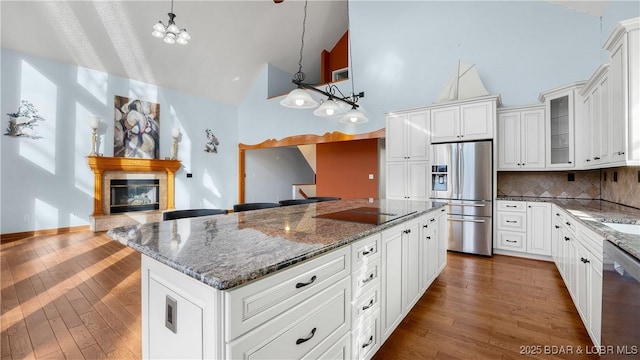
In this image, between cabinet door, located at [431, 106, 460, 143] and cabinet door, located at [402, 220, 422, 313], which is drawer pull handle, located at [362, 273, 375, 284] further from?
cabinet door, located at [431, 106, 460, 143]

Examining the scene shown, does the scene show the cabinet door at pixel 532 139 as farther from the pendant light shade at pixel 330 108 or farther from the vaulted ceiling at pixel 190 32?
the vaulted ceiling at pixel 190 32

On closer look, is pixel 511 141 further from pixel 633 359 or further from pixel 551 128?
pixel 633 359

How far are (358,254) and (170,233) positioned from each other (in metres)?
0.98

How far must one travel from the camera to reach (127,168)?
19.6 ft

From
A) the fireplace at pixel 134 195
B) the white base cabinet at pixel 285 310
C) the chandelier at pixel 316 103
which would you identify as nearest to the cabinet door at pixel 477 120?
the chandelier at pixel 316 103

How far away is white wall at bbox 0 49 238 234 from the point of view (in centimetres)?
476

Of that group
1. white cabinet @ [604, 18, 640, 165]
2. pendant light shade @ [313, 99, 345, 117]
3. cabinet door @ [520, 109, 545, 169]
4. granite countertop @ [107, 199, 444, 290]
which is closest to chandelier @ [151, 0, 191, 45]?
pendant light shade @ [313, 99, 345, 117]

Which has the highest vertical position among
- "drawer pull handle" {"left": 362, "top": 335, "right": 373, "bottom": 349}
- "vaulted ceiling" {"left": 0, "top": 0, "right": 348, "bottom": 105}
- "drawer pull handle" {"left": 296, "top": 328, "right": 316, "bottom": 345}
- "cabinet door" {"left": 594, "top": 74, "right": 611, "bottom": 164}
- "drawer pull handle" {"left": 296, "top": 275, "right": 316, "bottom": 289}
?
"vaulted ceiling" {"left": 0, "top": 0, "right": 348, "bottom": 105}

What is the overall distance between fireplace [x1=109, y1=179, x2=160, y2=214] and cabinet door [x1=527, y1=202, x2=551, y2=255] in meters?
7.22

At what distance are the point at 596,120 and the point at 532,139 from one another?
1150 mm

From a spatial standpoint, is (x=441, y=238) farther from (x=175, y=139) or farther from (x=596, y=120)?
(x=175, y=139)

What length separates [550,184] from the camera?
407cm

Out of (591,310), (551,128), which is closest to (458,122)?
(551,128)

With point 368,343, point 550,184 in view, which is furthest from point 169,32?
point 550,184
